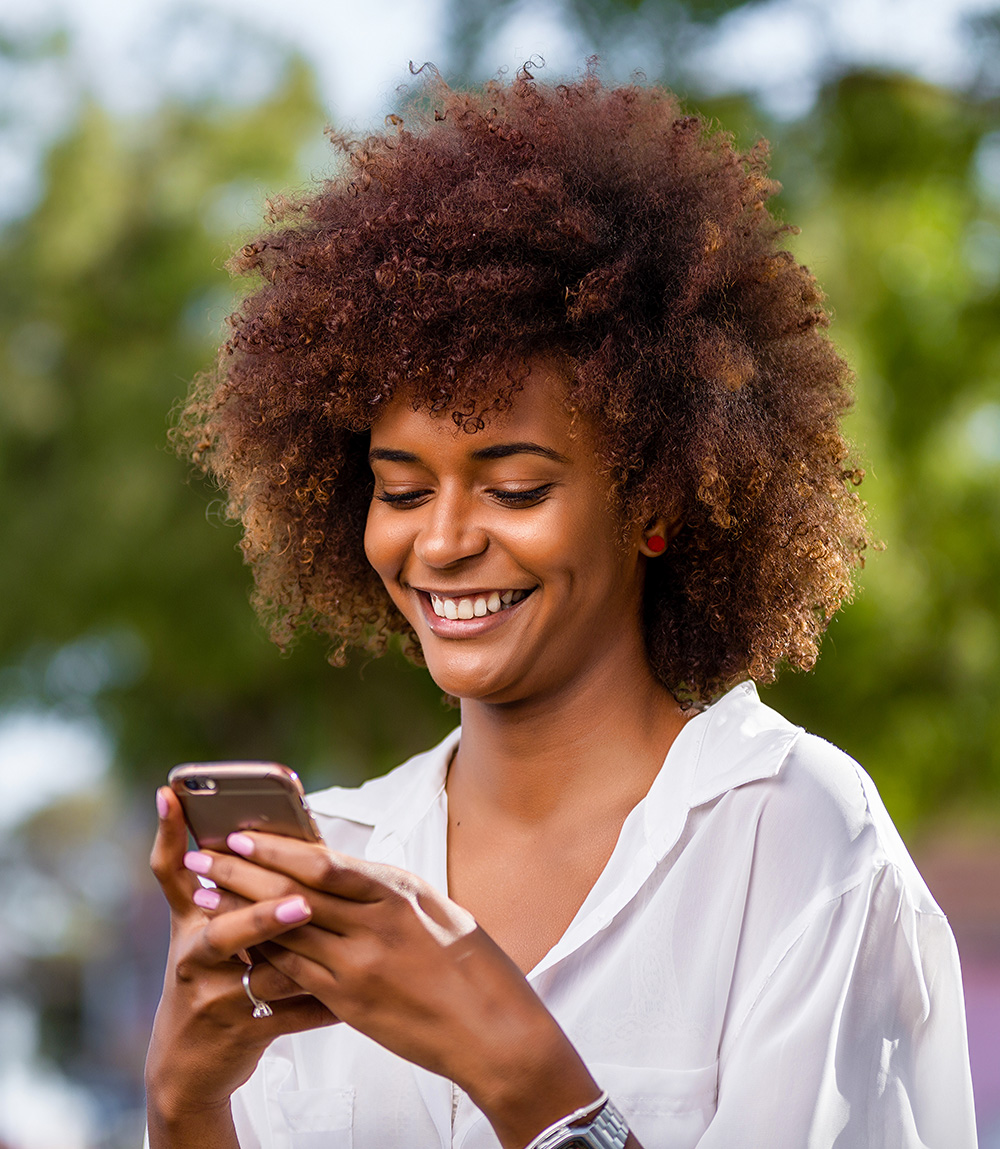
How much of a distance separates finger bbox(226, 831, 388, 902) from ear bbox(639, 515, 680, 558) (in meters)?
0.83

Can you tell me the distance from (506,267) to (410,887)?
97cm

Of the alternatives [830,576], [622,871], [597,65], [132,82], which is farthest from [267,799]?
[132,82]

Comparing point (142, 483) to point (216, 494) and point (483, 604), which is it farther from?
point (483, 604)

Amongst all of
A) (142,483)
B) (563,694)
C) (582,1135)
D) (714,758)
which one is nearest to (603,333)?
(563,694)

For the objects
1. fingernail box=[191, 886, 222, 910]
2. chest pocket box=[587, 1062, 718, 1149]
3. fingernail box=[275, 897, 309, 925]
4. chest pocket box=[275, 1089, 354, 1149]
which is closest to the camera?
fingernail box=[275, 897, 309, 925]

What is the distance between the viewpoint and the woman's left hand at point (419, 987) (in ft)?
4.94

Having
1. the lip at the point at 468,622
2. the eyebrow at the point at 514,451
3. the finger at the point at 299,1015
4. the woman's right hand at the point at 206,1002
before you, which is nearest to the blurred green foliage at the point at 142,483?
the lip at the point at 468,622

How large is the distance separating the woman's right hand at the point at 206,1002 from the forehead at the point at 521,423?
0.69m

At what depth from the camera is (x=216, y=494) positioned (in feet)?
26.1

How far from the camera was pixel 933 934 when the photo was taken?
5.71ft

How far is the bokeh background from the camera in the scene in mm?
5988

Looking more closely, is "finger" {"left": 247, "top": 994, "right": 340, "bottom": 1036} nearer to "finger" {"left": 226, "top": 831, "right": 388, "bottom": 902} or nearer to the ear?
"finger" {"left": 226, "top": 831, "right": 388, "bottom": 902}

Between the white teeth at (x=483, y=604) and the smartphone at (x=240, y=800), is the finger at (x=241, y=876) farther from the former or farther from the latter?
the white teeth at (x=483, y=604)

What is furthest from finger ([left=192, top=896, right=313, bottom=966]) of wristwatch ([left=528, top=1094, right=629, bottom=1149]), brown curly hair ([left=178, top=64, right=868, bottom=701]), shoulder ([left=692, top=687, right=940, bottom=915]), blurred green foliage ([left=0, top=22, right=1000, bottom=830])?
blurred green foliage ([left=0, top=22, right=1000, bottom=830])
